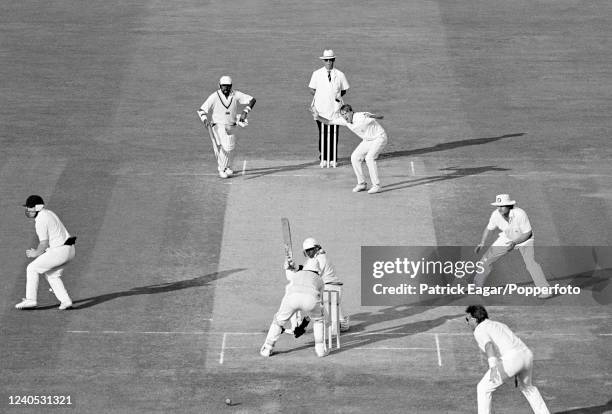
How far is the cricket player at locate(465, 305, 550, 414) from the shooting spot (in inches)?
885

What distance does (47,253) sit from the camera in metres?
27.1

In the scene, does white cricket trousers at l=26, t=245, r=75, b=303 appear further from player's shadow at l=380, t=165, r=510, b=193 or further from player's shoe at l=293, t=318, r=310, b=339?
player's shadow at l=380, t=165, r=510, b=193

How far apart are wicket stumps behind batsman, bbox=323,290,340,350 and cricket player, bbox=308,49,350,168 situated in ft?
29.6

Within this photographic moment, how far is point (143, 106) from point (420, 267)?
A: 40.4 ft

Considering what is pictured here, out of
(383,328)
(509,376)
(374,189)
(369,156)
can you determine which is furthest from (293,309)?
(374,189)

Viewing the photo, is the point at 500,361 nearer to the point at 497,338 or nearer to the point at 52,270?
the point at 497,338

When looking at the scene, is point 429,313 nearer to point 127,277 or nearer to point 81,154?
point 127,277

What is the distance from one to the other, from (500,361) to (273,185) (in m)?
12.1

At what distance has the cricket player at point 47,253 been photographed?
88.5ft

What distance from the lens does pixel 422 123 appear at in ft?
125

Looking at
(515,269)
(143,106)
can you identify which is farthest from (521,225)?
(143,106)

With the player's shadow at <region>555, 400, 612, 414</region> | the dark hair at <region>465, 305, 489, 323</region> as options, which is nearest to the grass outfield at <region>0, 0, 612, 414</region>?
the player's shadow at <region>555, 400, 612, 414</region>

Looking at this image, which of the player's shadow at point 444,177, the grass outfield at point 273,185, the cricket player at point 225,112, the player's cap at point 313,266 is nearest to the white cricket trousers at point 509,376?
the grass outfield at point 273,185

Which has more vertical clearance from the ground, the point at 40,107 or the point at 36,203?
the point at 40,107
